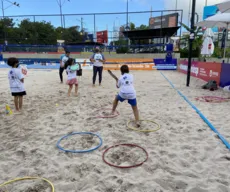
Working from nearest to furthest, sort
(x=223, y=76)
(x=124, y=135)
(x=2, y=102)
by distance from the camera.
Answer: (x=124, y=135), (x=2, y=102), (x=223, y=76)

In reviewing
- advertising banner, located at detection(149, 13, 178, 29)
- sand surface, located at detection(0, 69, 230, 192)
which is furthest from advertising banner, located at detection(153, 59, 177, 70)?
sand surface, located at detection(0, 69, 230, 192)

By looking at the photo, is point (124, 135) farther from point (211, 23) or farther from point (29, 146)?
point (211, 23)

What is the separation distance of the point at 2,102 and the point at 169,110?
18.5 feet

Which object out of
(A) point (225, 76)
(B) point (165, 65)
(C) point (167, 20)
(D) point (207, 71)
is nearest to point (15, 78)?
(A) point (225, 76)

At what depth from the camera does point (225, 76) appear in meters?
9.56

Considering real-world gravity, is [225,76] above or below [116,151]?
above

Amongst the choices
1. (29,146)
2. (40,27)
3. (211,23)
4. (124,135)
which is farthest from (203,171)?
(40,27)

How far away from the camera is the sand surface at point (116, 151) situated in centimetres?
268

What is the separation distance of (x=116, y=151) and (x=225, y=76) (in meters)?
8.12

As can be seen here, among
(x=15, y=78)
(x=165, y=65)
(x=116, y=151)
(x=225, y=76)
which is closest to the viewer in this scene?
(x=116, y=151)

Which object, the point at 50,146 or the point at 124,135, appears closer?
the point at 50,146

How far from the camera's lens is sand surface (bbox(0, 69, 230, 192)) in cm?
268

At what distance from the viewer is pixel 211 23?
12.5 metres

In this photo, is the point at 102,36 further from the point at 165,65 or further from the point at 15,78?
the point at 15,78
